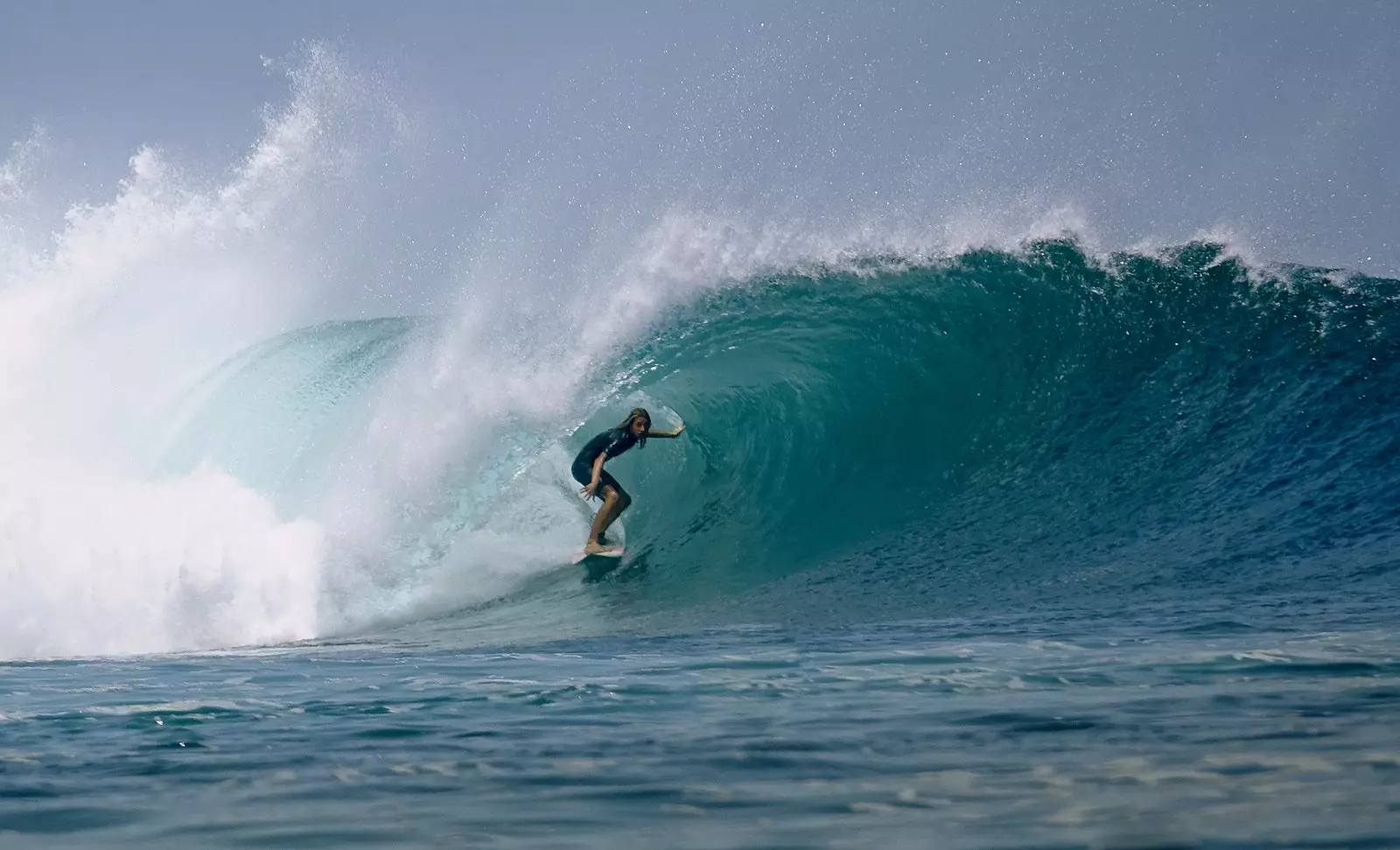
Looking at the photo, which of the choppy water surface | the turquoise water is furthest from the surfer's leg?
the choppy water surface

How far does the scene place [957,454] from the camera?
11234 mm

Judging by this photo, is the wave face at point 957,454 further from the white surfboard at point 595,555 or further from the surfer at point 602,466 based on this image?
the surfer at point 602,466

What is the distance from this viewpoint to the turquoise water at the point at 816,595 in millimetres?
3494

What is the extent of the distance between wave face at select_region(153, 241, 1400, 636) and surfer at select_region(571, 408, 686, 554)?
1.21 ft

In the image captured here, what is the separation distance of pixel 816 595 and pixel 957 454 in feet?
10.1

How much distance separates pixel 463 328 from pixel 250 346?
24.8 ft

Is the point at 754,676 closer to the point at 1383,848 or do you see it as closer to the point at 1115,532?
the point at 1383,848

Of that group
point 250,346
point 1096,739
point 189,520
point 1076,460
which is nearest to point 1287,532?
point 1076,460

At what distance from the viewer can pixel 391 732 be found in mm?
4598

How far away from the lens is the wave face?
866cm

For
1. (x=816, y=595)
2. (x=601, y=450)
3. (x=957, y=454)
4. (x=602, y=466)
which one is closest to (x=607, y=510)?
(x=602, y=466)

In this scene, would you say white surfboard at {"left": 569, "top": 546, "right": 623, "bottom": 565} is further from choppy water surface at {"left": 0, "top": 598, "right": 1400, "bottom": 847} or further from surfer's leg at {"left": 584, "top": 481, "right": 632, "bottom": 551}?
choppy water surface at {"left": 0, "top": 598, "right": 1400, "bottom": 847}

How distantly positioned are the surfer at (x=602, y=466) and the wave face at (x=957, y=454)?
37 centimetres

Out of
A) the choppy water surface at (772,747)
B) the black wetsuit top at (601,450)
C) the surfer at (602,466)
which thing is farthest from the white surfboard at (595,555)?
the choppy water surface at (772,747)
